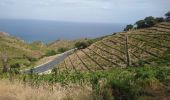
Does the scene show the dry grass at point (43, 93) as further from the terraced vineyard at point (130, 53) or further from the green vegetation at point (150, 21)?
the green vegetation at point (150, 21)

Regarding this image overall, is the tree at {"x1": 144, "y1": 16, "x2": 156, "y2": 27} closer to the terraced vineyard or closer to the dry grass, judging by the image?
the terraced vineyard

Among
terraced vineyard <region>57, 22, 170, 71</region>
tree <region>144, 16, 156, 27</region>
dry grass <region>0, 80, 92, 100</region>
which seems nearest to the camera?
dry grass <region>0, 80, 92, 100</region>

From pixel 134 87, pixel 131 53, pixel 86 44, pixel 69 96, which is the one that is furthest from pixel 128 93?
pixel 86 44

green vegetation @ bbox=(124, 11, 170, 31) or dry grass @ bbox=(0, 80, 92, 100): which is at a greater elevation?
dry grass @ bbox=(0, 80, 92, 100)

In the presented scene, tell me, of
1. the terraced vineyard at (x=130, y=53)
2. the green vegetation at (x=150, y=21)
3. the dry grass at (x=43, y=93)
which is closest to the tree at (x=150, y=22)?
the green vegetation at (x=150, y=21)

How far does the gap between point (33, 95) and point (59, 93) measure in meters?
0.59

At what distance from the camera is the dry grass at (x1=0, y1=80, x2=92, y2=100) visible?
738 cm

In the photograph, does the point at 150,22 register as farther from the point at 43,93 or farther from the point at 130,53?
the point at 43,93

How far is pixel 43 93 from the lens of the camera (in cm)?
766

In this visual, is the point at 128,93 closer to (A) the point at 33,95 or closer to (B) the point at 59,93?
(B) the point at 59,93

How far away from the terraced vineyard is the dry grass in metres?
36.5

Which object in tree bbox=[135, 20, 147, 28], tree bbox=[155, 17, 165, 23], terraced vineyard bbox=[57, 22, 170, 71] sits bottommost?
terraced vineyard bbox=[57, 22, 170, 71]

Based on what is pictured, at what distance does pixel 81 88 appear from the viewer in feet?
26.4

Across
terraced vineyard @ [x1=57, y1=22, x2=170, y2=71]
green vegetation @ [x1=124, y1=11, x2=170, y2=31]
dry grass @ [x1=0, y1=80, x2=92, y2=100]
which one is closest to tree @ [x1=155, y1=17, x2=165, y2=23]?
green vegetation @ [x1=124, y1=11, x2=170, y2=31]
